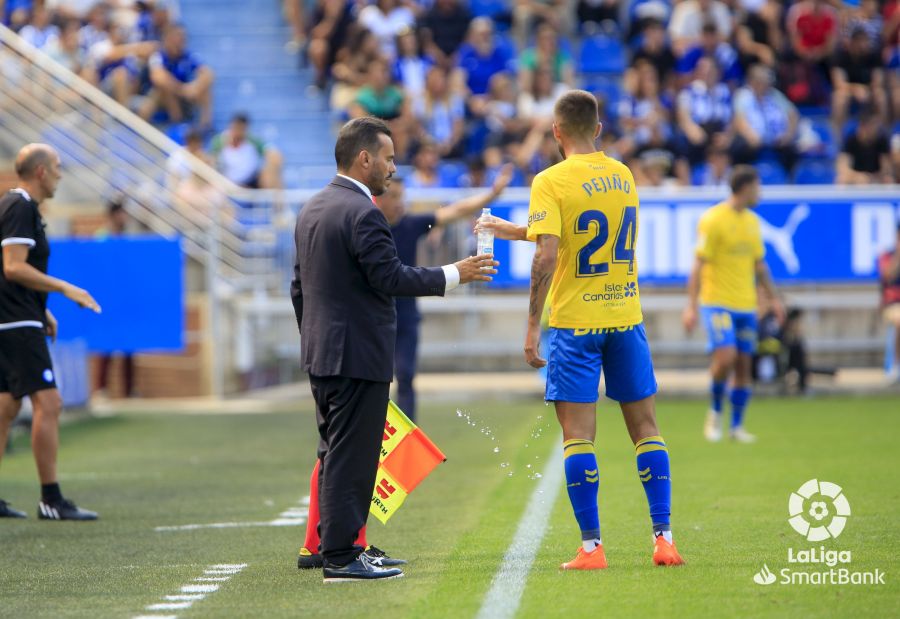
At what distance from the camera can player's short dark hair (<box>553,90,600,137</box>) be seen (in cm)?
682

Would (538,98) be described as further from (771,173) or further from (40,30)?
(40,30)

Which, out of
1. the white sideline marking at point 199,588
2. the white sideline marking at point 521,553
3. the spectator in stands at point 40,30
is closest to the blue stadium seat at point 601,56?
Answer: the spectator in stands at point 40,30

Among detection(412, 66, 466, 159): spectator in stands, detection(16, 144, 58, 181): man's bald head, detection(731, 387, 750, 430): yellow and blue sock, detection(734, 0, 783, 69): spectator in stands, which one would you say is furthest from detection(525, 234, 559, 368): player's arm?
detection(734, 0, 783, 69): spectator in stands

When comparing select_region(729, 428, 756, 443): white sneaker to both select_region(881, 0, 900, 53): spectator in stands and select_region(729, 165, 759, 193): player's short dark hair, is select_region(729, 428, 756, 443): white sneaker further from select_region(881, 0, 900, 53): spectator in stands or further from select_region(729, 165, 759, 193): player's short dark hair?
select_region(881, 0, 900, 53): spectator in stands

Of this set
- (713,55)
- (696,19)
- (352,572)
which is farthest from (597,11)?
(352,572)

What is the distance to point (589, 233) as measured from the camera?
6828 millimetres

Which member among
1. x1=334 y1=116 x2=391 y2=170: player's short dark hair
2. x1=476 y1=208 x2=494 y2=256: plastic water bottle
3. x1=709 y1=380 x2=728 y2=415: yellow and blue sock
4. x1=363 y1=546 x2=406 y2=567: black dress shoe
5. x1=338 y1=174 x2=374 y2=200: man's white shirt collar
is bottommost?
x1=363 y1=546 x2=406 y2=567: black dress shoe

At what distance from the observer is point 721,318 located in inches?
501

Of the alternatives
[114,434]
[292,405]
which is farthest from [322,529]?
[292,405]

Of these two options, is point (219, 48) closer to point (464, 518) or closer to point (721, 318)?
point (721, 318)

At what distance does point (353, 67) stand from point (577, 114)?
1567cm

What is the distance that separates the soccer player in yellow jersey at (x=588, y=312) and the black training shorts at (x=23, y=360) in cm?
369

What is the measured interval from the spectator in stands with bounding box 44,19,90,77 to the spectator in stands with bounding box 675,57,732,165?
9031 mm

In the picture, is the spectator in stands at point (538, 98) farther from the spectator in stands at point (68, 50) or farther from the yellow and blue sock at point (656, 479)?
the yellow and blue sock at point (656, 479)
